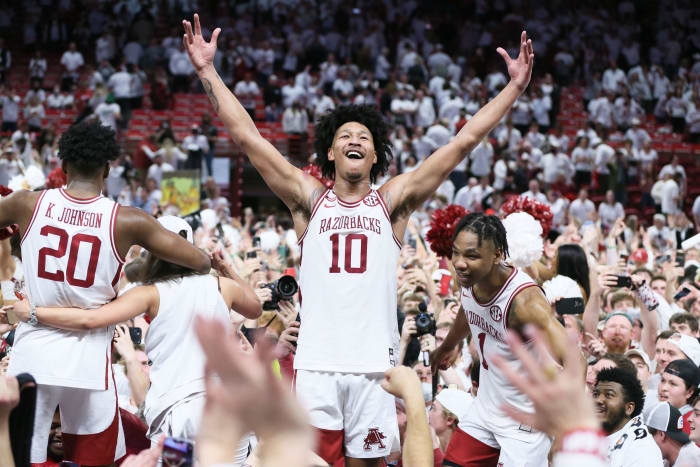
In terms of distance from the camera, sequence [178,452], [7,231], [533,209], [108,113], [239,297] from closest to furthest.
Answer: [178,452], [239,297], [7,231], [533,209], [108,113]

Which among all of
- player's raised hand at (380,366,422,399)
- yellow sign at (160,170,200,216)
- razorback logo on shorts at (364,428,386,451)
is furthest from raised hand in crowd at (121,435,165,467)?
yellow sign at (160,170,200,216)

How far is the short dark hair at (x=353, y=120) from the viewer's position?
4.98m

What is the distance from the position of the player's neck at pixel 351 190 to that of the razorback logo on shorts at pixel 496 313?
88cm

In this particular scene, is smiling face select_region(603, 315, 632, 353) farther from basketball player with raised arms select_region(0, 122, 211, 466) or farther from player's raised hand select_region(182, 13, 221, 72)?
player's raised hand select_region(182, 13, 221, 72)

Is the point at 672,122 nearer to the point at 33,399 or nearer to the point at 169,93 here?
the point at 169,93

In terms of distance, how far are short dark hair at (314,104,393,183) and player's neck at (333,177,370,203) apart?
32 cm

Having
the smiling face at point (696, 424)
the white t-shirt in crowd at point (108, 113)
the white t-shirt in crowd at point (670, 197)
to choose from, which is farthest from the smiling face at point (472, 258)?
the white t-shirt in crowd at point (108, 113)

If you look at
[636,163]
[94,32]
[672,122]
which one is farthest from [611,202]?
[94,32]

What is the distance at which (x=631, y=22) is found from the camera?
30.2 meters

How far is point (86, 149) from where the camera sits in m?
4.61

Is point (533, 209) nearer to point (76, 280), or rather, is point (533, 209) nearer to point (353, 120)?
point (353, 120)

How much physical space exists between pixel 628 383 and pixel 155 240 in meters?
2.78

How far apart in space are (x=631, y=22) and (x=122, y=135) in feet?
57.5

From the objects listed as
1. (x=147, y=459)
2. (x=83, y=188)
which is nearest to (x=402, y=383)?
(x=147, y=459)
